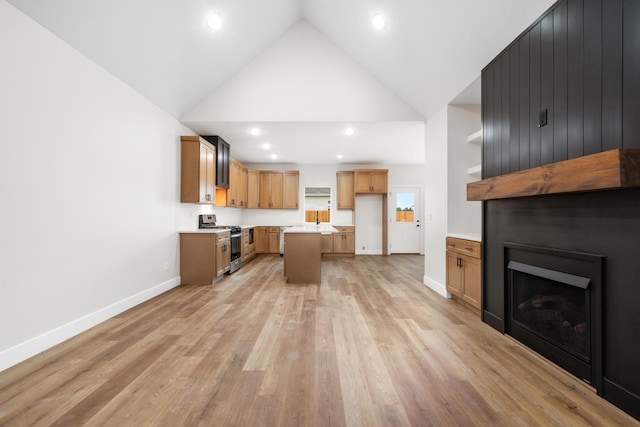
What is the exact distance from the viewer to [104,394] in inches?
67.8

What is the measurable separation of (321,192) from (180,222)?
4473mm

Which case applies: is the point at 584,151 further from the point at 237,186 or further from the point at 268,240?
the point at 268,240

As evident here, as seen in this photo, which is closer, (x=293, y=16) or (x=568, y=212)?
(x=568, y=212)

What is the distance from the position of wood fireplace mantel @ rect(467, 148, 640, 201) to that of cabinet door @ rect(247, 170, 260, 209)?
634 centimetres

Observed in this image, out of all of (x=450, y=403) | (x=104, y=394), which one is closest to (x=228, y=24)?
(x=104, y=394)

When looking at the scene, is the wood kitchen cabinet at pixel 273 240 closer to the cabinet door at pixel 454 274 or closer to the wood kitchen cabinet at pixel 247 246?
the wood kitchen cabinet at pixel 247 246

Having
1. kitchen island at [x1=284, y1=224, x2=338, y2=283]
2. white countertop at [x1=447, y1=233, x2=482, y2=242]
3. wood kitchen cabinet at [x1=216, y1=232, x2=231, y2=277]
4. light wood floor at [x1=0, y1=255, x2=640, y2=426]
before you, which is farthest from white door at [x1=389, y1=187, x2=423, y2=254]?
light wood floor at [x1=0, y1=255, x2=640, y2=426]

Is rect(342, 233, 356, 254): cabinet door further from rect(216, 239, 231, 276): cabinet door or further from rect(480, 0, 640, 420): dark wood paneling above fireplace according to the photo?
rect(480, 0, 640, 420): dark wood paneling above fireplace

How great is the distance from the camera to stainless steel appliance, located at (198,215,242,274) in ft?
17.3

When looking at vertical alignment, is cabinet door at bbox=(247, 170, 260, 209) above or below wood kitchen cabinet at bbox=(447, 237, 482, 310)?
above

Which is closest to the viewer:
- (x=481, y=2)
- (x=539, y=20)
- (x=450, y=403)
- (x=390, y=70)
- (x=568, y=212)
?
(x=450, y=403)

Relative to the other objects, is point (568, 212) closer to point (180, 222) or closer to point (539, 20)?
point (539, 20)

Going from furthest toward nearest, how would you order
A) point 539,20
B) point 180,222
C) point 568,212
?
1. point 180,222
2. point 539,20
3. point 568,212

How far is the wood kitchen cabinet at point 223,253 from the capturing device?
15.1 ft
